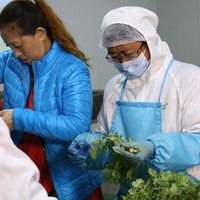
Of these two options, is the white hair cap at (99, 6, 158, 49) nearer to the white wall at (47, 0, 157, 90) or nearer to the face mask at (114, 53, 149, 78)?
the face mask at (114, 53, 149, 78)

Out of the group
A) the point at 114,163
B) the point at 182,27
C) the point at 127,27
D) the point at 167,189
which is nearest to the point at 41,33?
the point at 127,27

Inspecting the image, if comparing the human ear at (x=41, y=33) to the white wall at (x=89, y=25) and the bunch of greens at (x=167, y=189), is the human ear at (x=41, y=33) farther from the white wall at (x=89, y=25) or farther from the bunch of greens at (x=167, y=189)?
the white wall at (x=89, y=25)

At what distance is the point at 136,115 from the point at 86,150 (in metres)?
0.29

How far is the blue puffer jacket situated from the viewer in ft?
4.42

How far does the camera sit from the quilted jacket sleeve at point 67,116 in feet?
4.39

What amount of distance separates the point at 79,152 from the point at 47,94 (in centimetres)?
31

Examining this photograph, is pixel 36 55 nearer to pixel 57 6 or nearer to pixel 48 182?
pixel 48 182

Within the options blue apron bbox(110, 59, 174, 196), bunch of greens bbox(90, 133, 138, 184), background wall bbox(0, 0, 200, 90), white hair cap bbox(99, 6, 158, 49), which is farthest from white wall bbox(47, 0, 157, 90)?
bunch of greens bbox(90, 133, 138, 184)

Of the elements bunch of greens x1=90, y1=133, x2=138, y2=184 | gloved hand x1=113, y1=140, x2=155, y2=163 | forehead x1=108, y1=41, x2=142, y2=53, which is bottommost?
bunch of greens x1=90, y1=133, x2=138, y2=184

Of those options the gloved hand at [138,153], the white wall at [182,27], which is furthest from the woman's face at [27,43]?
the white wall at [182,27]

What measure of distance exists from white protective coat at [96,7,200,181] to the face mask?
0.03 metres

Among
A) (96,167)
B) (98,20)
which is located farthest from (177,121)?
(98,20)

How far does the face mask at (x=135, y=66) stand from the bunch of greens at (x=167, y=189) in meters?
0.58

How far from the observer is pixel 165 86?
142 centimetres
